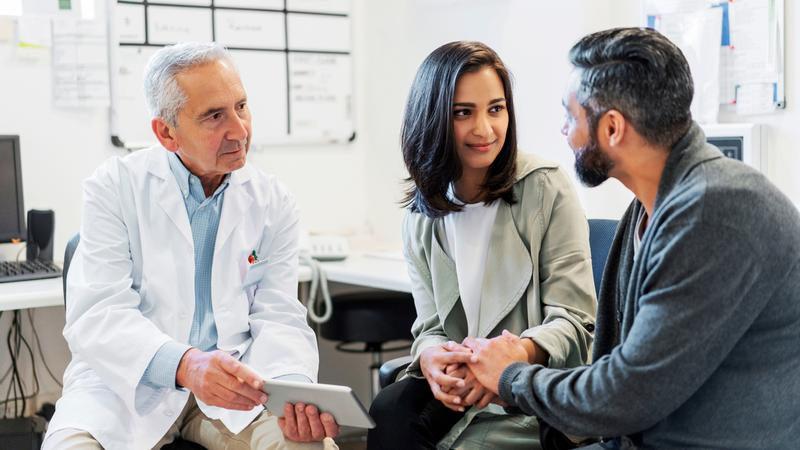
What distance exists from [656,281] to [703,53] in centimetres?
137

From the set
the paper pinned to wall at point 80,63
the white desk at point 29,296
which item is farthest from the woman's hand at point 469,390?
the paper pinned to wall at point 80,63

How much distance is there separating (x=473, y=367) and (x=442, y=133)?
46 centimetres

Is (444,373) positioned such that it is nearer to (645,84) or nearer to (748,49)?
(645,84)

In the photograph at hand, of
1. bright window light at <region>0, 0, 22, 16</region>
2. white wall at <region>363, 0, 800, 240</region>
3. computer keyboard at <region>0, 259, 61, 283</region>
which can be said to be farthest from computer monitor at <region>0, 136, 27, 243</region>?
white wall at <region>363, 0, 800, 240</region>

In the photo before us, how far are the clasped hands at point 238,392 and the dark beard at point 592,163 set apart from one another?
0.62 meters

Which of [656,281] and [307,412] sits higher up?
[656,281]

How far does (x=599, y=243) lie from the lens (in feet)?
6.54

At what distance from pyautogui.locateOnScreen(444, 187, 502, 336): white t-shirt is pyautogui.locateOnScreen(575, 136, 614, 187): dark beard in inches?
17.8

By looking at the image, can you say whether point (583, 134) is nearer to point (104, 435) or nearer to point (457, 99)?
point (457, 99)

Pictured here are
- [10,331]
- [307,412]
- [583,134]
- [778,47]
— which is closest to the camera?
[583,134]

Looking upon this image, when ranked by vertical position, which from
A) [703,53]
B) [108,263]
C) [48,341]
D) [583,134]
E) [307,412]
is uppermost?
[703,53]

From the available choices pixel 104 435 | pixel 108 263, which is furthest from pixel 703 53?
pixel 104 435

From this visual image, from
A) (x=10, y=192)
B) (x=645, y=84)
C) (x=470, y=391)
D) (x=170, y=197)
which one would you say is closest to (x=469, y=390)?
(x=470, y=391)

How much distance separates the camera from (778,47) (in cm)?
229
